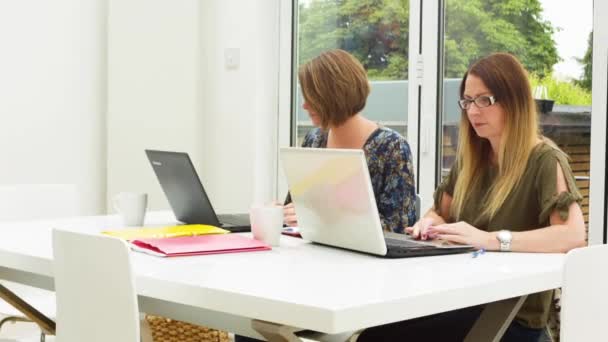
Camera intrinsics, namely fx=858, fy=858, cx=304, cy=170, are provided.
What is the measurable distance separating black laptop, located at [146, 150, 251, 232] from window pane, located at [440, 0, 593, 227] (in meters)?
1.39

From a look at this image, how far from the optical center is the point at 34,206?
9.46ft

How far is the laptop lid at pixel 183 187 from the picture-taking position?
2.19 meters

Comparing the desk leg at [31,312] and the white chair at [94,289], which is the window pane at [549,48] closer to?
the desk leg at [31,312]

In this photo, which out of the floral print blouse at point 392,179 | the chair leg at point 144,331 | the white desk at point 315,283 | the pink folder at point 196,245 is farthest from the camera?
the floral print blouse at point 392,179

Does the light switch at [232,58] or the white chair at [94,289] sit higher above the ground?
the light switch at [232,58]

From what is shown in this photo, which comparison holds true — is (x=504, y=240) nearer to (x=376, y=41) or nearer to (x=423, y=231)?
(x=423, y=231)

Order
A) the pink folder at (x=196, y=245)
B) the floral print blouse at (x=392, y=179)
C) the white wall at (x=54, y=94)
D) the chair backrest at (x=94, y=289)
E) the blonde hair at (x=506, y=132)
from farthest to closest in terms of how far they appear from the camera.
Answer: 1. the white wall at (x=54, y=94)
2. the floral print blouse at (x=392, y=179)
3. the blonde hair at (x=506, y=132)
4. the pink folder at (x=196, y=245)
5. the chair backrest at (x=94, y=289)

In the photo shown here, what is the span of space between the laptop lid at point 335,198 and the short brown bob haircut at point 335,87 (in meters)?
0.79

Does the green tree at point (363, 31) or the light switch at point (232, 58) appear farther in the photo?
the light switch at point (232, 58)

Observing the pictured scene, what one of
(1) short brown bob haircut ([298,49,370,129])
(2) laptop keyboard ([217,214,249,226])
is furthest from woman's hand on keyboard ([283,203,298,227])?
(1) short brown bob haircut ([298,49,370,129])

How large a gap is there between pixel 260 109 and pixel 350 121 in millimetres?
1621

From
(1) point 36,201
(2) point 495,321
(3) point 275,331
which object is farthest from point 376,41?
(3) point 275,331

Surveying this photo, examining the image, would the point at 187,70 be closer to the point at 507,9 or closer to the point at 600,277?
the point at 507,9

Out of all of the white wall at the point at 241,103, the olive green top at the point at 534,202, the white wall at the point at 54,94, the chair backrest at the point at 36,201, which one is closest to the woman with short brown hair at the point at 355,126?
the olive green top at the point at 534,202
